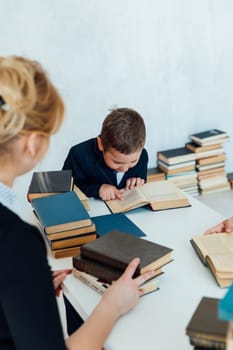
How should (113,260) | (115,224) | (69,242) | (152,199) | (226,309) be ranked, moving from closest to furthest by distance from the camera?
(226,309), (113,260), (69,242), (115,224), (152,199)

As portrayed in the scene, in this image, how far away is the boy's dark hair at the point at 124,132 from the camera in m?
1.99

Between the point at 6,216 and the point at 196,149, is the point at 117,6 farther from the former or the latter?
the point at 6,216

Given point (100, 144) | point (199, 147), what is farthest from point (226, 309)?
point (199, 147)

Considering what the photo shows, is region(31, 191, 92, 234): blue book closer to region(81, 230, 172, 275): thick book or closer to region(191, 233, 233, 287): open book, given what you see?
region(81, 230, 172, 275): thick book

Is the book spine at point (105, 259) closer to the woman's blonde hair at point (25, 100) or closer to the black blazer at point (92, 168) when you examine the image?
the woman's blonde hair at point (25, 100)

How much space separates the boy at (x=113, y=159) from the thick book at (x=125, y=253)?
62cm

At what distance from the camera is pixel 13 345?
3.47 feet

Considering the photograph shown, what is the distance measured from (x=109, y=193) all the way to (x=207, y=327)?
1135 mm

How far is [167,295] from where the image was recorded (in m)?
1.30

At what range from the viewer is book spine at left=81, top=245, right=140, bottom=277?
129 centimetres

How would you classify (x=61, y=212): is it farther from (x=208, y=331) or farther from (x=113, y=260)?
(x=208, y=331)

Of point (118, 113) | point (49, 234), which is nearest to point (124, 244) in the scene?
point (49, 234)

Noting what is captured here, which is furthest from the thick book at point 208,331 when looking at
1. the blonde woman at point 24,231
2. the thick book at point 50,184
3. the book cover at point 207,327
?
the thick book at point 50,184

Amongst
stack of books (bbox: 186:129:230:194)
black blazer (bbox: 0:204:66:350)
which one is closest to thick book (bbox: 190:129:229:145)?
stack of books (bbox: 186:129:230:194)
